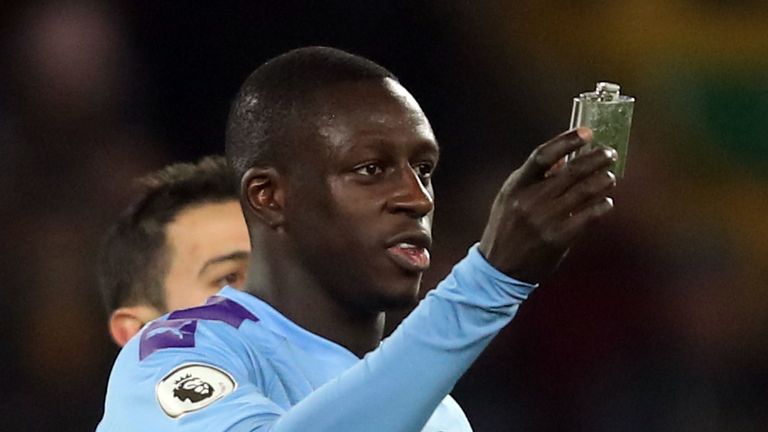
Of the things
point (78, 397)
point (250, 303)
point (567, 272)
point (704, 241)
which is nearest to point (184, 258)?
point (250, 303)

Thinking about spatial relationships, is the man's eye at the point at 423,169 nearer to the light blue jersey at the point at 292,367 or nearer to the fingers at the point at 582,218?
the light blue jersey at the point at 292,367

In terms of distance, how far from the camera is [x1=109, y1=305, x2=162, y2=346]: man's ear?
2.24 metres

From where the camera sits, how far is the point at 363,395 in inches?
43.4

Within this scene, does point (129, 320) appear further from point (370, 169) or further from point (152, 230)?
point (370, 169)

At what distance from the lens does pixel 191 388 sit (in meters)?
1.21

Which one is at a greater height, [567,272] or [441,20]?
[441,20]

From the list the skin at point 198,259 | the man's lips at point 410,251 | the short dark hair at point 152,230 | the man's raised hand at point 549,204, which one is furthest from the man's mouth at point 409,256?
the short dark hair at point 152,230

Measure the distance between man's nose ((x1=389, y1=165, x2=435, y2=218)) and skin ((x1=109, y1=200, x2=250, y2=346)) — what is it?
0.80m

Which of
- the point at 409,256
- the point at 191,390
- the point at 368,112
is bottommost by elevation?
the point at 191,390

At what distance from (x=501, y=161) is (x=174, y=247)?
134 centimetres

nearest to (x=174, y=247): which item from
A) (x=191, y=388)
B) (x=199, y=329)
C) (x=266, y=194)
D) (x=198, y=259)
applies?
(x=198, y=259)

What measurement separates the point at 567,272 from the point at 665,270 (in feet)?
0.77

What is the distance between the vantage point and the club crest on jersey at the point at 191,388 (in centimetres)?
119

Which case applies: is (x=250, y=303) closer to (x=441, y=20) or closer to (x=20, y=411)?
(x=20, y=411)
